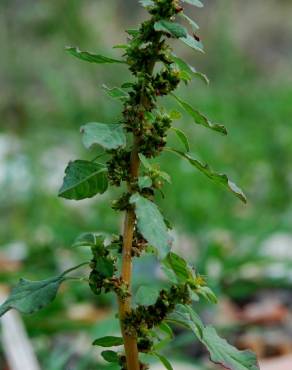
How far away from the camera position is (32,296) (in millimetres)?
990

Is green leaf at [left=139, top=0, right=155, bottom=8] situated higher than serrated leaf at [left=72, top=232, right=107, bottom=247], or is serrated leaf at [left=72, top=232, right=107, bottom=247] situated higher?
green leaf at [left=139, top=0, right=155, bottom=8]

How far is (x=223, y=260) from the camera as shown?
10.1ft

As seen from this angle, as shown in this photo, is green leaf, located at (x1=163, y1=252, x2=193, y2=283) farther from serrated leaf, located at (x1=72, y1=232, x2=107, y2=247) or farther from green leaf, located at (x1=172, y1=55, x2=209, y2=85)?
green leaf, located at (x1=172, y1=55, x2=209, y2=85)

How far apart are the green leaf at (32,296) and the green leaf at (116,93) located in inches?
7.4

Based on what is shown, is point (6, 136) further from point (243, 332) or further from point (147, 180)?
point (147, 180)

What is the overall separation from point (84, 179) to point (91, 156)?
3093 millimetres

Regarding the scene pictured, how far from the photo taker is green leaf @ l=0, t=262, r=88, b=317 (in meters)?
0.97

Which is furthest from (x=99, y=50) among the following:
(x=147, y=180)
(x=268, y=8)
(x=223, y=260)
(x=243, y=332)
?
(x=268, y=8)

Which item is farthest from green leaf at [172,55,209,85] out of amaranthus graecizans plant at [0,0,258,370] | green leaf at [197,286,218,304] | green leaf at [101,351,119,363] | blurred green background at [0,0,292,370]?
blurred green background at [0,0,292,370]

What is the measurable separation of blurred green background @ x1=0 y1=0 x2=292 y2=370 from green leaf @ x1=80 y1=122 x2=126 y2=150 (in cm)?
118

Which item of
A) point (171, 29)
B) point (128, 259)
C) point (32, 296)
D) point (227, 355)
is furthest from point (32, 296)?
point (171, 29)

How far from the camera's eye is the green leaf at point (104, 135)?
92 centimetres

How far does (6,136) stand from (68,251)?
2227 mm

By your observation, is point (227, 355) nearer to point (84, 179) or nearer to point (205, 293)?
point (205, 293)
